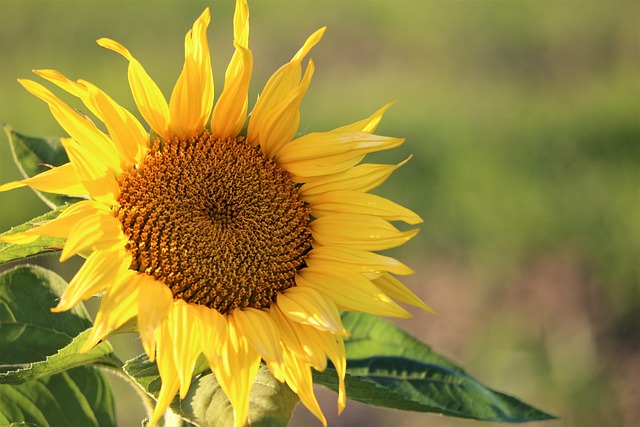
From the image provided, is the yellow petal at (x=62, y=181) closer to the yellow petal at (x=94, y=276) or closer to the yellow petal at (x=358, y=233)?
the yellow petal at (x=94, y=276)

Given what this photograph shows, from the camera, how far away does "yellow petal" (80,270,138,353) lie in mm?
800

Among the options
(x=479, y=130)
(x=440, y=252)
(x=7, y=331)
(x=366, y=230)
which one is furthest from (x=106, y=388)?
(x=479, y=130)

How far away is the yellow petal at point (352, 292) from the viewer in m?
0.91

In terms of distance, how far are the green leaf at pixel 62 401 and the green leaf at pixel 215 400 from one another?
26 centimetres

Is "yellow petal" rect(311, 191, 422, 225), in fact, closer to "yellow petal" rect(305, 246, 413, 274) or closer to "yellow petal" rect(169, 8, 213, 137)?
"yellow petal" rect(305, 246, 413, 274)

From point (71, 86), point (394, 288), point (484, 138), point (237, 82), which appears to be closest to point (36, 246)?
point (71, 86)

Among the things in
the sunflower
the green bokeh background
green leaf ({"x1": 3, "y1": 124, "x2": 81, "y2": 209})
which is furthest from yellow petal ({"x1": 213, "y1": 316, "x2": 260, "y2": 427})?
the green bokeh background

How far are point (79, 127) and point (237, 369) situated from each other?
0.29m

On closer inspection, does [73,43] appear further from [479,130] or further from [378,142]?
[378,142]

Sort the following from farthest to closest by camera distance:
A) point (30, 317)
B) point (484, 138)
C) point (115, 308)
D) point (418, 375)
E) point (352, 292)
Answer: point (484, 138), point (418, 375), point (30, 317), point (352, 292), point (115, 308)

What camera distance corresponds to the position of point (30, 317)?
1069 mm

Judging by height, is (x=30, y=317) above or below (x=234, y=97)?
below

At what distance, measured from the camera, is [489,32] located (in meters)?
4.23

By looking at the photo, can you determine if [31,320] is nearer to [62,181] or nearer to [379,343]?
[62,181]
